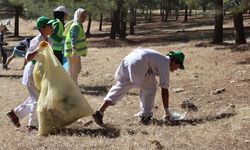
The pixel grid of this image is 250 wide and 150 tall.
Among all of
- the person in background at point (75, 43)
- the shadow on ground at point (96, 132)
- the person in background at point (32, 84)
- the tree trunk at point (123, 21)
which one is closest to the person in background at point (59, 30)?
the person in background at point (75, 43)

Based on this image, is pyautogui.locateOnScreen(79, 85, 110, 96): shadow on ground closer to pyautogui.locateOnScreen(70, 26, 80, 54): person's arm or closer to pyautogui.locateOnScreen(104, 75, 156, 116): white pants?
pyautogui.locateOnScreen(70, 26, 80, 54): person's arm

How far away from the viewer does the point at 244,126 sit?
651 centimetres

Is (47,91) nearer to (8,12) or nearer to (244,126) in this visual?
(244,126)

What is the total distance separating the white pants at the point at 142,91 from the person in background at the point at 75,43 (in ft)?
8.62

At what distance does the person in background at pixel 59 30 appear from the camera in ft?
30.6

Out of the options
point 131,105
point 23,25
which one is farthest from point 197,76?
point 23,25

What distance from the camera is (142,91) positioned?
23.6 ft

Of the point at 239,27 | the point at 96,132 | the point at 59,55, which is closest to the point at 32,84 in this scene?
the point at 96,132

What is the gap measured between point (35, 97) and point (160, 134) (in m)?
1.73

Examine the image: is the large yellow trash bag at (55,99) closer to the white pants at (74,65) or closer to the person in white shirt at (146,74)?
the person in white shirt at (146,74)

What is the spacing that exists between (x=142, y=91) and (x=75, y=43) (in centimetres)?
274

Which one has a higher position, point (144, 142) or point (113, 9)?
point (113, 9)

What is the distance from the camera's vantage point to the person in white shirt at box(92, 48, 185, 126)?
6695 mm

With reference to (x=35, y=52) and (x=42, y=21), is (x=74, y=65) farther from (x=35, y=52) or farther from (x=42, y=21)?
(x=35, y=52)
